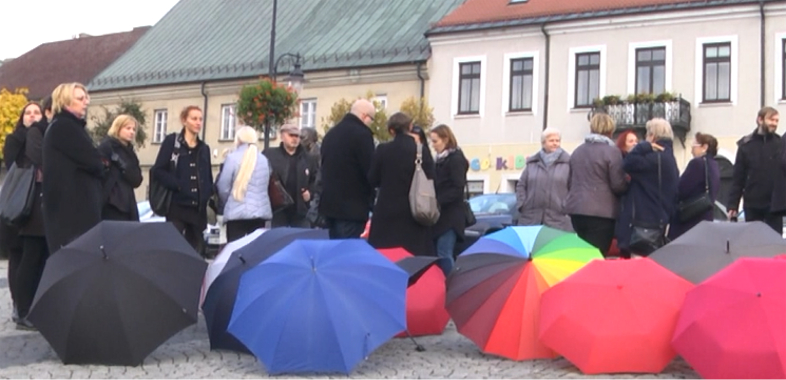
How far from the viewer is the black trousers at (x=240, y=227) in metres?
10.7

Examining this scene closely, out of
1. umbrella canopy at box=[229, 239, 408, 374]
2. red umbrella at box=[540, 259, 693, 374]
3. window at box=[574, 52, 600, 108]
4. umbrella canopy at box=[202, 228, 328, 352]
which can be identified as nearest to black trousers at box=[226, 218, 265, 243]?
umbrella canopy at box=[202, 228, 328, 352]

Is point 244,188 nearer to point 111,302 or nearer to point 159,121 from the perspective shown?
point 111,302

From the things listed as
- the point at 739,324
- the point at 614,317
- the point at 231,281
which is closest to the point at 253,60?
the point at 231,281

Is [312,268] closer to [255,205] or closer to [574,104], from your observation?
[255,205]

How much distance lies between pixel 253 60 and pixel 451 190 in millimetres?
36890

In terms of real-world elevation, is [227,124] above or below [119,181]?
above

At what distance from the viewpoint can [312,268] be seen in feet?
24.6

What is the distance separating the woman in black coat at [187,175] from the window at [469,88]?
28.7 metres

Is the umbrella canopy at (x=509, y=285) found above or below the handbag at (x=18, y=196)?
below

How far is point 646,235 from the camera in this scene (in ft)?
32.8

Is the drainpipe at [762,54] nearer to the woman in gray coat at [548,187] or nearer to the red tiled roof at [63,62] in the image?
the woman in gray coat at [548,187]

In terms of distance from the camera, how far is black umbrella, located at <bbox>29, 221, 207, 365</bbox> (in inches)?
298

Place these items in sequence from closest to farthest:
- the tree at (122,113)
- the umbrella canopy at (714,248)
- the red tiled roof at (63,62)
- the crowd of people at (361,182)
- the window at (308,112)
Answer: the umbrella canopy at (714,248)
the crowd of people at (361,182)
the window at (308,112)
the tree at (122,113)
the red tiled roof at (63,62)

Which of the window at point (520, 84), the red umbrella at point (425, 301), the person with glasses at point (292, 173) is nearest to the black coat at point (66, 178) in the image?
the red umbrella at point (425, 301)
